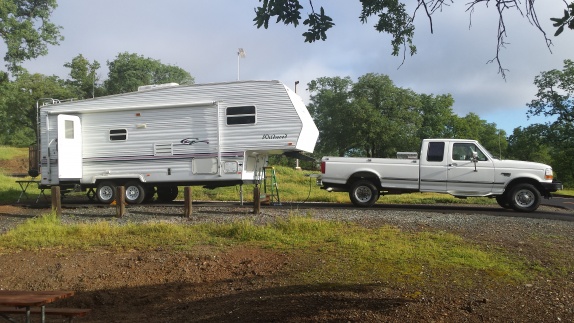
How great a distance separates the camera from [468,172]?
14094 mm

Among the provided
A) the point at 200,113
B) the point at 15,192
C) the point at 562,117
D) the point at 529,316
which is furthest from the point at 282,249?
the point at 562,117

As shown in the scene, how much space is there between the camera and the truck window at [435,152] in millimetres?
14258

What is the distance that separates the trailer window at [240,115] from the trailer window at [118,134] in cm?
317

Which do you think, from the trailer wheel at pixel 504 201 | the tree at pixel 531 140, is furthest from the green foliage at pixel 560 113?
the trailer wheel at pixel 504 201

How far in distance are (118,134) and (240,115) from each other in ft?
12.5

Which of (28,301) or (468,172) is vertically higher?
(468,172)

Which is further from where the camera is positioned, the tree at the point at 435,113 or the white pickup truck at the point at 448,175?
the tree at the point at 435,113

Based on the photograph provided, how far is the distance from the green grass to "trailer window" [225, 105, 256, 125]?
482 cm

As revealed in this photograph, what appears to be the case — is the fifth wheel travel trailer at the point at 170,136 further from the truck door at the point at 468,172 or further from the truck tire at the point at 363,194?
the truck door at the point at 468,172

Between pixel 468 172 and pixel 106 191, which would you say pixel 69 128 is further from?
pixel 468 172

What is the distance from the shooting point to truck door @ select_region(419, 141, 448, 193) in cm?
1420

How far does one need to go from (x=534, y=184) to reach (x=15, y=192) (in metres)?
17.6

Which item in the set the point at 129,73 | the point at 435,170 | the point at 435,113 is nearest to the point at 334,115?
the point at 435,113

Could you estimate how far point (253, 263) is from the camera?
7.81 meters
